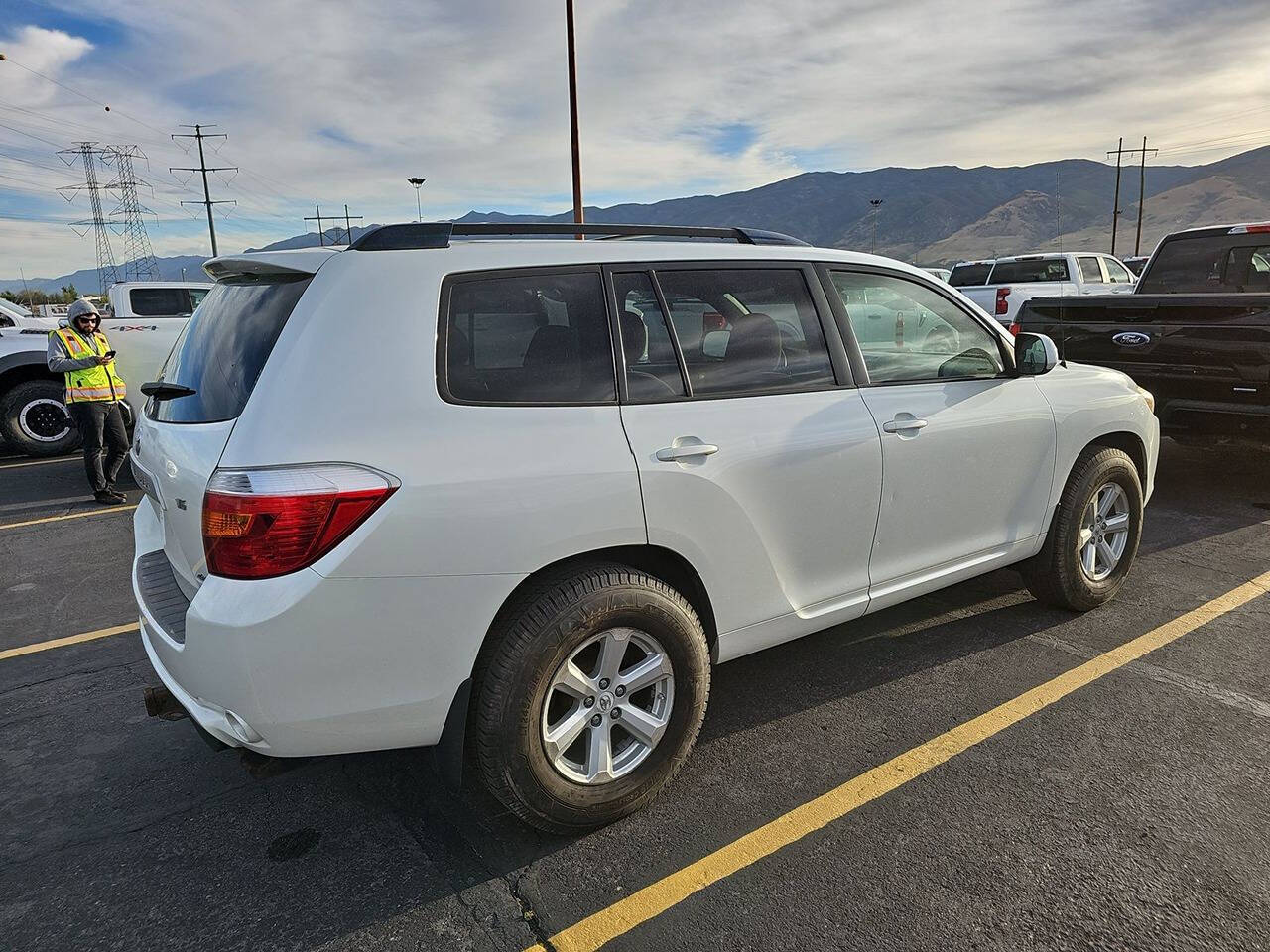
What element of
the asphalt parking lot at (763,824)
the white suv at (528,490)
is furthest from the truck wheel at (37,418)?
the white suv at (528,490)

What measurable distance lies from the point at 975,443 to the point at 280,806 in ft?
9.47

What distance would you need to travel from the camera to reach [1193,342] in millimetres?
5637

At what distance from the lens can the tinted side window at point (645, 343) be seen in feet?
8.39

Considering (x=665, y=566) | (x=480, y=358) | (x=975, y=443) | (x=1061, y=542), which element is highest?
(x=480, y=358)

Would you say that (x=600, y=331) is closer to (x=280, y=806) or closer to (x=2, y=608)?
(x=280, y=806)

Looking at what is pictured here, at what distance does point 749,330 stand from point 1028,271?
609 inches

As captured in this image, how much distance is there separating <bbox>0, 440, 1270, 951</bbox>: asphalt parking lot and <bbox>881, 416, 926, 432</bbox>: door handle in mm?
1068

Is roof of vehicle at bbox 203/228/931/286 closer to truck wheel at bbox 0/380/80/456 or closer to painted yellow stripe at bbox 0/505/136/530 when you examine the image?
painted yellow stripe at bbox 0/505/136/530

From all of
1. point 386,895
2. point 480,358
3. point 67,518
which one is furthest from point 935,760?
point 67,518

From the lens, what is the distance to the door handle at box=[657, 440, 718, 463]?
8.03 feet

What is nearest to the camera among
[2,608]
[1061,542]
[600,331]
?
[600,331]

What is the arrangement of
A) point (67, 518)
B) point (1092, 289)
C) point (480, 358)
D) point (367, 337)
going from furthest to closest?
1. point (1092, 289)
2. point (67, 518)
3. point (480, 358)
4. point (367, 337)

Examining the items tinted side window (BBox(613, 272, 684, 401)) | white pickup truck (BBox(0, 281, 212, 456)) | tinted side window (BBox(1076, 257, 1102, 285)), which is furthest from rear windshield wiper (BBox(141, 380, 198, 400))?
tinted side window (BBox(1076, 257, 1102, 285))

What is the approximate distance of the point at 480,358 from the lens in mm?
2305
